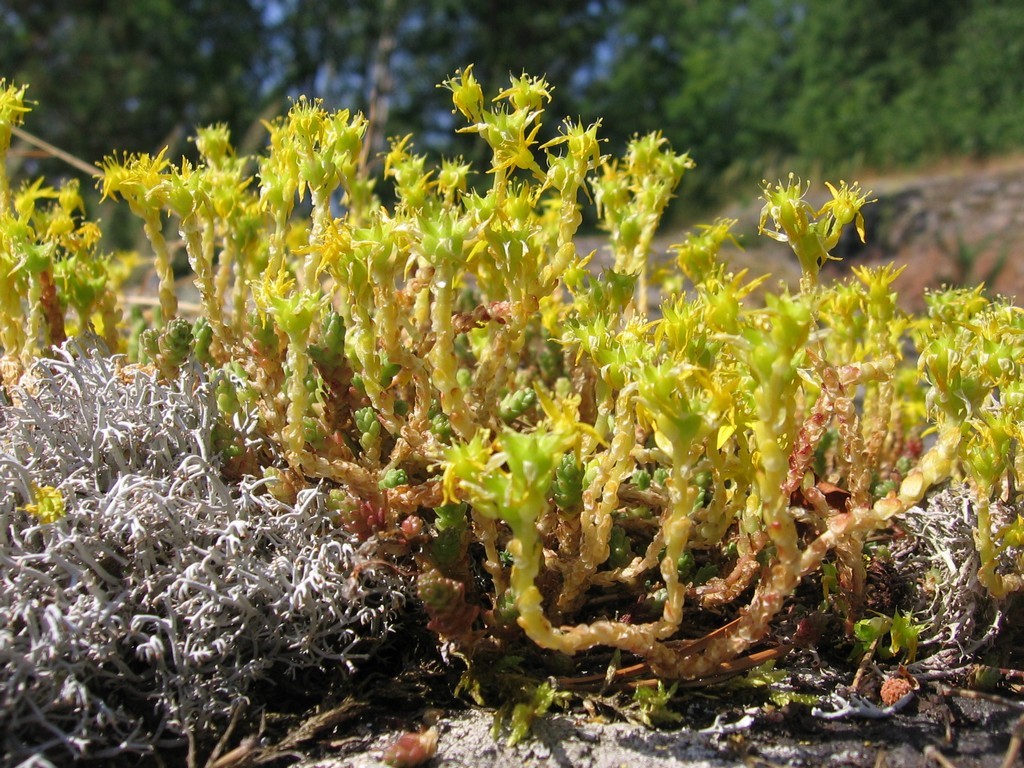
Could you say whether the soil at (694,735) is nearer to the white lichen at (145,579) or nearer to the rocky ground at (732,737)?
the rocky ground at (732,737)

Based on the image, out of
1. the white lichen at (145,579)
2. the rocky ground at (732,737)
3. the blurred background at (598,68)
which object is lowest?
the rocky ground at (732,737)

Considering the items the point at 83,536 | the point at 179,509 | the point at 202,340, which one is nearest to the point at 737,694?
the point at 179,509

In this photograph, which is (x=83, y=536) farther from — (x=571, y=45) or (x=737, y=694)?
(x=571, y=45)

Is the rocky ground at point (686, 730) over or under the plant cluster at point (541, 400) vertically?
under

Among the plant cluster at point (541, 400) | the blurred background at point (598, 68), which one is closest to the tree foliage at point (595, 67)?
the blurred background at point (598, 68)

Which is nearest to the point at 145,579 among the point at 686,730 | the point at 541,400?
the point at 541,400

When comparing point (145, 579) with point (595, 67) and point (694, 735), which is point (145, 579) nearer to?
point (694, 735)
